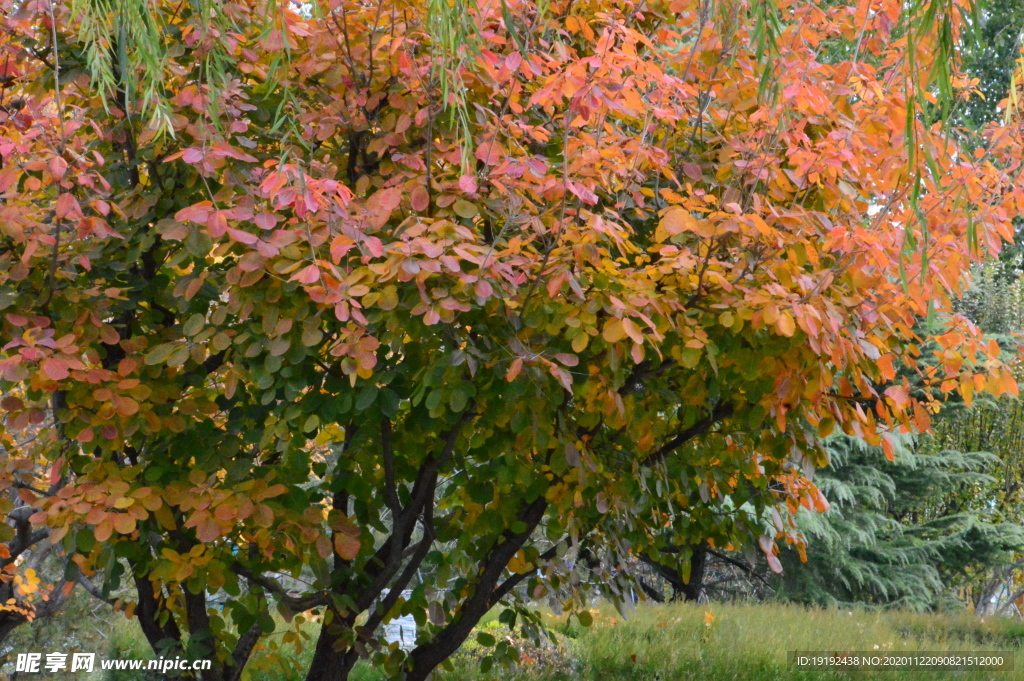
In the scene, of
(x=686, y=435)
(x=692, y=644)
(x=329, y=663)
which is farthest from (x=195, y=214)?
(x=692, y=644)

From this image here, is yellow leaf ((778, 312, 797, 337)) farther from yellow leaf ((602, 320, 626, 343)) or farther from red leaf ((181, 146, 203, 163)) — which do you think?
red leaf ((181, 146, 203, 163))

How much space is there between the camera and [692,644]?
5.89 m

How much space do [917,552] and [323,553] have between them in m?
9.06

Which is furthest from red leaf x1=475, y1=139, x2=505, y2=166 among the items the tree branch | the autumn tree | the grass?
the grass

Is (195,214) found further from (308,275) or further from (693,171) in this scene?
(693,171)

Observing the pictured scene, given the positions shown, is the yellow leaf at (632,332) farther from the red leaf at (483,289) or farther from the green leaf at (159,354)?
the green leaf at (159,354)

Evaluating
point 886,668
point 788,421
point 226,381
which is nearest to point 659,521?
point 788,421

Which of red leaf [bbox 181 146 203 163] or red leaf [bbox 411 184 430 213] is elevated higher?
red leaf [bbox 181 146 203 163]

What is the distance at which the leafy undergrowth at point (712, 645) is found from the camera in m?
5.51

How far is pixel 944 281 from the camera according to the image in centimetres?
233

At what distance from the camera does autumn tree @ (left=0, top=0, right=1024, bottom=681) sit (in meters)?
2.24

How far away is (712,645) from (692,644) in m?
0.13

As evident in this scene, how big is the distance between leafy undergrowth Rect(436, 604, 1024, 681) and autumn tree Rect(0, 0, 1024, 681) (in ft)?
7.53

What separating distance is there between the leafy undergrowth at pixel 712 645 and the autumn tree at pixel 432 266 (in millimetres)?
2295
